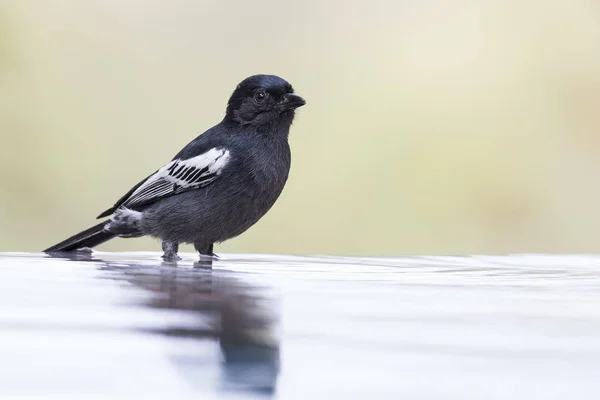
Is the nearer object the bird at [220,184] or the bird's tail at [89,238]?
the bird at [220,184]

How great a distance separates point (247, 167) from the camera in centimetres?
403

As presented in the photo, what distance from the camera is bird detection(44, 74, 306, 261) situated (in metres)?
4.00

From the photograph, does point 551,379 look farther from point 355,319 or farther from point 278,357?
point 355,319

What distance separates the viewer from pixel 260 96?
4.34m

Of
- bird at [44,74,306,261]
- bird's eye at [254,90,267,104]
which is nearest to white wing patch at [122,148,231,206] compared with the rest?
bird at [44,74,306,261]

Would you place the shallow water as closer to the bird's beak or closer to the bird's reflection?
the bird's reflection

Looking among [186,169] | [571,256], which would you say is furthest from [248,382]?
[186,169]

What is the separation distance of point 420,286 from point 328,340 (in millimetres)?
838

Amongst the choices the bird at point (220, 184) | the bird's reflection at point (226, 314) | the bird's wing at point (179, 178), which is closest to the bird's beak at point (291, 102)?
the bird at point (220, 184)

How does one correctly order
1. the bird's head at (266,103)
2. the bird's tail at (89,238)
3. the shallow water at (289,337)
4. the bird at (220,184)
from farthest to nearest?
the bird's head at (266,103)
the bird's tail at (89,238)
the bird at (220,184)
the shallow water at (289,337)

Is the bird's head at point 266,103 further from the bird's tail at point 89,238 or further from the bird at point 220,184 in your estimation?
the bird's tail at point 89,238

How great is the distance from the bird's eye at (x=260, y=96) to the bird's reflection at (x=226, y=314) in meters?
2.10

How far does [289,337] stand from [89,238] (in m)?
3.22

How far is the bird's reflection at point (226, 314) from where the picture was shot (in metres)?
0.92
